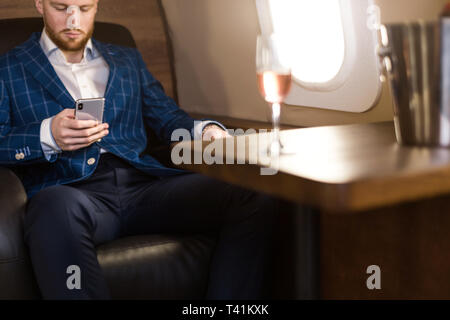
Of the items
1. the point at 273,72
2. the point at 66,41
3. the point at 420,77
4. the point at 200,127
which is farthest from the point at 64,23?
the point at 420,77

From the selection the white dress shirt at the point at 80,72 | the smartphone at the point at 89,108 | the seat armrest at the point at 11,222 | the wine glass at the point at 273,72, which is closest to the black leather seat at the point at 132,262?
the seat armrest at the point at 11,222

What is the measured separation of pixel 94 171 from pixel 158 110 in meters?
0.37

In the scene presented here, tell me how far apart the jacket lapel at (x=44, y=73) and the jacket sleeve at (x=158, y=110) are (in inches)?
11.8

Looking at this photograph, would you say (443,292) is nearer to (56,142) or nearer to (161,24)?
(56,142)

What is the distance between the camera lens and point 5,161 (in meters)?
1.60

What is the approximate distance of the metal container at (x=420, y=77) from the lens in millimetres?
1005

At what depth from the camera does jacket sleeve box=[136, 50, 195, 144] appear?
1899mm

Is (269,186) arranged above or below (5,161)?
below

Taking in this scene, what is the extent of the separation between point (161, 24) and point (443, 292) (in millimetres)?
1886

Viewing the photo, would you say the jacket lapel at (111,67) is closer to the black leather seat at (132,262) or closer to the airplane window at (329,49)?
the black leather seat at (132,262)

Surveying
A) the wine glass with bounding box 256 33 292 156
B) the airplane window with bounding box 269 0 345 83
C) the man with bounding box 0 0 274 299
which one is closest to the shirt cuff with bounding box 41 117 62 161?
the man with bounding box 0 0 274 299

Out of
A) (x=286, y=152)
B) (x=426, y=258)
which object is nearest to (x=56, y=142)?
(x=286, y=152)

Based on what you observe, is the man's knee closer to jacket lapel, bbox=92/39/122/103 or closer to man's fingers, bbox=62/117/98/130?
man's fingers, bbox=62/117/98/130

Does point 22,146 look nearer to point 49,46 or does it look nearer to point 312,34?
point 49,46
